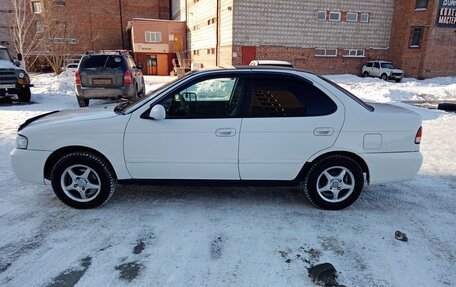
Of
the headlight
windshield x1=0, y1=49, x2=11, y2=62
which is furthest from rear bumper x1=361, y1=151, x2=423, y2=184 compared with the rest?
windshield x1=0, y1=49, x2=11, y2=62

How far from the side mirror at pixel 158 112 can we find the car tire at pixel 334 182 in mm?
1894

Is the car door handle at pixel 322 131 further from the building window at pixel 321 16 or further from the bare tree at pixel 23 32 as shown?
the building window at pixel 321 16

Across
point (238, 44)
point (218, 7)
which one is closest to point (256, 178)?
point (238, 44)

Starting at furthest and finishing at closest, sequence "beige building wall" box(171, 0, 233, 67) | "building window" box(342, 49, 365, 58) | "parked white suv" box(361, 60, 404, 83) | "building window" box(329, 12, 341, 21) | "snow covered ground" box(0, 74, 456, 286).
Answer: "building window" box(342, 49, 365, 58)
"building window" box(329, 12, 341, 21)
"beige building wall" box(171, 0, 233, 67)
"parked white suv" box(361, 60, 404, 83)
"snow covered ground" box(0, 74, 456, 286)

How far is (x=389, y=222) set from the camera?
149 inches

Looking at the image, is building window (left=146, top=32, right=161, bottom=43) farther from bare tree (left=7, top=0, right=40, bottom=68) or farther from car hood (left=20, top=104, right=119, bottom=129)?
car hood (left=20, top=104, right=119, bottom=129)

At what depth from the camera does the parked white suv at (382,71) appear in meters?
26.2

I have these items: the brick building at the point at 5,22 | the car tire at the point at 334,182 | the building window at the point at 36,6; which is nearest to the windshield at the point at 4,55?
the car tire at the point at 334,182

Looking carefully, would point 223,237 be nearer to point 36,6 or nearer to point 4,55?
point 4,55

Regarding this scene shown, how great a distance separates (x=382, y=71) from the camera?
26.9 m

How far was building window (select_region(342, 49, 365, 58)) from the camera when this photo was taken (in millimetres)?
28866

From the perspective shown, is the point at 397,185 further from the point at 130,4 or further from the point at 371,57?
the point at 130,4

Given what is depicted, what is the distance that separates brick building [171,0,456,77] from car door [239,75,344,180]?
2281 cm

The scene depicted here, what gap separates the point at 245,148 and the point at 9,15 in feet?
156
